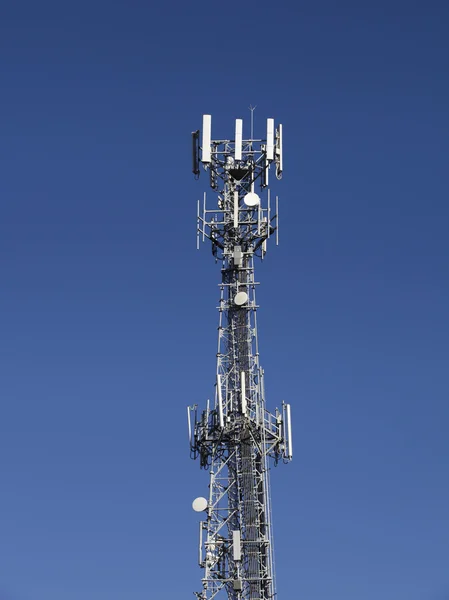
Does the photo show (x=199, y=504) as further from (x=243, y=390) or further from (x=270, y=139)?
(x=270, y=139)

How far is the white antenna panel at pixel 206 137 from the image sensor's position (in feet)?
319

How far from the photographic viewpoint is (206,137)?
320ft

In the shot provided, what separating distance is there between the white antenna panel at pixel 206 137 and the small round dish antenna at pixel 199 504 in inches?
827

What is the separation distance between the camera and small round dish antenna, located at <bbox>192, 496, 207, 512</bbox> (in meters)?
90.0

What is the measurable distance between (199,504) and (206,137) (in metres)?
22.9

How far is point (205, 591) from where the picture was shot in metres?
88.6

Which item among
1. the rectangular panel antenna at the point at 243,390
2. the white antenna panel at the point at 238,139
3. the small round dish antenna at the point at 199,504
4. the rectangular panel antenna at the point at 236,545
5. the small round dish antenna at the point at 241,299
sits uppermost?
the white antenna panel at the point at 238,139

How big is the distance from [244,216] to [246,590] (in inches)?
911

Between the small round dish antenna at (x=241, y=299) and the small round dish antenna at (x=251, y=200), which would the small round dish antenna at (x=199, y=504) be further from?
the small round dish antenna at (x=251, y=200)

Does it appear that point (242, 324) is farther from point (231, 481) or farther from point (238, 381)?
point (231, 481)

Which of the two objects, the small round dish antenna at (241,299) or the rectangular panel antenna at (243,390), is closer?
the rectangular panel antenna at (243,390)

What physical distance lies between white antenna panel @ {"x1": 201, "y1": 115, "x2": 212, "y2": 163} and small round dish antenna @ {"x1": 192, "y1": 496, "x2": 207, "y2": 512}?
2100 cm

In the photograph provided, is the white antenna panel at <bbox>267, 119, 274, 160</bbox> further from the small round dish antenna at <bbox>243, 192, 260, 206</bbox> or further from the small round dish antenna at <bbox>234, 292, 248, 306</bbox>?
the small round dish antenna at <bbox>234, 292, 248, 306</bbox>

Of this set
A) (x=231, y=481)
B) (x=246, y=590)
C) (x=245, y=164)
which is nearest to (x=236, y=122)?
(x=245, y=164)
